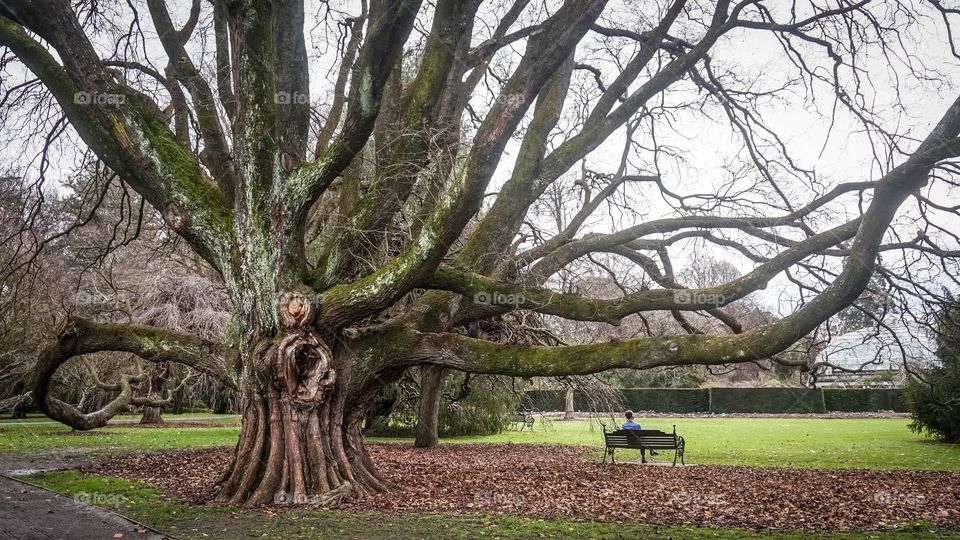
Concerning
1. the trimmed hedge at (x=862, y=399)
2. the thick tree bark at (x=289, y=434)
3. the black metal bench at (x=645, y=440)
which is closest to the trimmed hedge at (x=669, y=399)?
the trimmed hedge at (x=862, y=399)

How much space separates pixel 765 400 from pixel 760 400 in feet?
0.86

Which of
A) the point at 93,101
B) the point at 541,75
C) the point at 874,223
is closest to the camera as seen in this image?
the point at 874,223

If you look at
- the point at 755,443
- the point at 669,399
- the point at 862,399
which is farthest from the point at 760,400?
the point at 755,443

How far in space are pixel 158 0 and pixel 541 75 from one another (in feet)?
19.4

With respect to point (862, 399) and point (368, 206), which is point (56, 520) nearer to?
point (368, 206)

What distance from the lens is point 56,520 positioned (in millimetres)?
7359

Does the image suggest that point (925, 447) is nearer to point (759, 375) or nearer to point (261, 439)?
point (261, 439)

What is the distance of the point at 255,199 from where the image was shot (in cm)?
838

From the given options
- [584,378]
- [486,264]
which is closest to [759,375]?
[584,378]

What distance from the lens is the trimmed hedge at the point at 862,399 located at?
36.7 m

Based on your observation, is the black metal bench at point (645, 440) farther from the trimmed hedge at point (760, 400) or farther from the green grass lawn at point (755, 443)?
the trimmed hedge at point (760, 400)

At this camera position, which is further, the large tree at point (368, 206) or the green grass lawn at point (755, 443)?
the green grass lawn at point (755, 443)

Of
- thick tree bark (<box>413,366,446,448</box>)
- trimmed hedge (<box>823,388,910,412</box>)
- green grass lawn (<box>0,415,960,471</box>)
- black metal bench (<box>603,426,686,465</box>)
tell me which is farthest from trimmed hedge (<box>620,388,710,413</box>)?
black metal bench (<box>603,426,686,465</box>)

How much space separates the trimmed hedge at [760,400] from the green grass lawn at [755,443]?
465 inches
